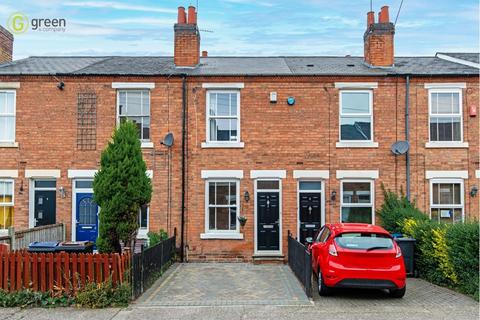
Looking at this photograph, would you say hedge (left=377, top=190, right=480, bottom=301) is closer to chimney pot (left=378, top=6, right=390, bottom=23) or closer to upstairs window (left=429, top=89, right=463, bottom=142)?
upstairs window (left=429, top=89, right=463, bottom=142)

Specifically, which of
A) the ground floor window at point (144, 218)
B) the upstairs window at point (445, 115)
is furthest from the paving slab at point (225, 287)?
the upstairs window at point (445, 115)

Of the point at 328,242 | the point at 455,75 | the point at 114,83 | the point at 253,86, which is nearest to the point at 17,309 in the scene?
the point at 328,242

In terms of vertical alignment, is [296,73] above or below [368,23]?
below

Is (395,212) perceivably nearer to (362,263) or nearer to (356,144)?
(356,144)

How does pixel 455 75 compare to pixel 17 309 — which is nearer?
pixel 17 309

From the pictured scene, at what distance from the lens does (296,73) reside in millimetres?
17203

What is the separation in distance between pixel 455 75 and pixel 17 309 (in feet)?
49.0

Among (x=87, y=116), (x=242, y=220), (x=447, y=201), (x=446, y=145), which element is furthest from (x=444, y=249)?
(x=87, y=116)

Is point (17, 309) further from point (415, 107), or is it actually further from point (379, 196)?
point (415, 107)

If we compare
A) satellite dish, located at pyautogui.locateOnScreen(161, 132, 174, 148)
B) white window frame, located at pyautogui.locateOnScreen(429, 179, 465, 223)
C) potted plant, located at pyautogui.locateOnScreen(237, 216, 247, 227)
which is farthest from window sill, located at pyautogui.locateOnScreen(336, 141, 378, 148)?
satellite dish, located at pyautogui.locateOnScreen(161, 132, 174, 148)

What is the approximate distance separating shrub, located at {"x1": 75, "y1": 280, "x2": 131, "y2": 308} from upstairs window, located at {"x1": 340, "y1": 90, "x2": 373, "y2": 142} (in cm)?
982

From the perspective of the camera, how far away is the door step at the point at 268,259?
16.4 meters

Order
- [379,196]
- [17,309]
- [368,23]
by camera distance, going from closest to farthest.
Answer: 1. [17,309]
2. [379,196]
3. [368,23]

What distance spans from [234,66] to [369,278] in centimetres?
1085
